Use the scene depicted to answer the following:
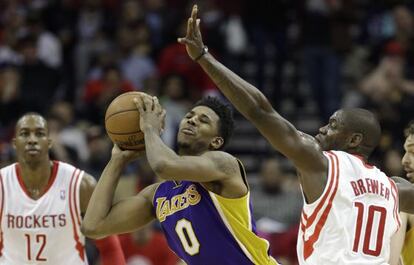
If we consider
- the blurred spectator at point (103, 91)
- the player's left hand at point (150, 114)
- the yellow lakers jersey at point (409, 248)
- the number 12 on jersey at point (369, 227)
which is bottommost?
the yellow lakers jersey at point (409, 248)

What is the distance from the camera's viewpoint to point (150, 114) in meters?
6.20

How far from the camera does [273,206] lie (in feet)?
38.0

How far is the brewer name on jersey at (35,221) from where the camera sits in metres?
7.41

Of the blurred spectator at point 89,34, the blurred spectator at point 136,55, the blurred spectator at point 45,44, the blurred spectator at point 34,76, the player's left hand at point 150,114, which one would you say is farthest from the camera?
the blurred spectator at point 89,34

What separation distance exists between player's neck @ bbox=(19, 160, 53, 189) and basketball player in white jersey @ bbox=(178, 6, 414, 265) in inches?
93.3

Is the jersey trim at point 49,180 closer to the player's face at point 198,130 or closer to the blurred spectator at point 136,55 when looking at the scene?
the player's face at point 198,130

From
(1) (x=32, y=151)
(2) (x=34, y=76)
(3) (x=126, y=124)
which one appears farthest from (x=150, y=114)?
(2) (x=34, y=76)

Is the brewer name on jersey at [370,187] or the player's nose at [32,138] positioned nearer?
the brewer name on jersey at [370,187]

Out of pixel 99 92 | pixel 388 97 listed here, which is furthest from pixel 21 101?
pixel 388 97

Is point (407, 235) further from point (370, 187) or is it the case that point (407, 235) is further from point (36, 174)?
point (36, 174)

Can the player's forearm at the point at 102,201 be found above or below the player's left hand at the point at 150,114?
below

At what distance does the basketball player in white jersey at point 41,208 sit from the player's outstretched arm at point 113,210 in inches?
31.8

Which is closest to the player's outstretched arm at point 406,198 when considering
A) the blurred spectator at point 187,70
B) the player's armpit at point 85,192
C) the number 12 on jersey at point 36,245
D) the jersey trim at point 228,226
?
the jersey trim at point 228,226

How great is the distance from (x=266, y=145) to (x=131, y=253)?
3.44 m
